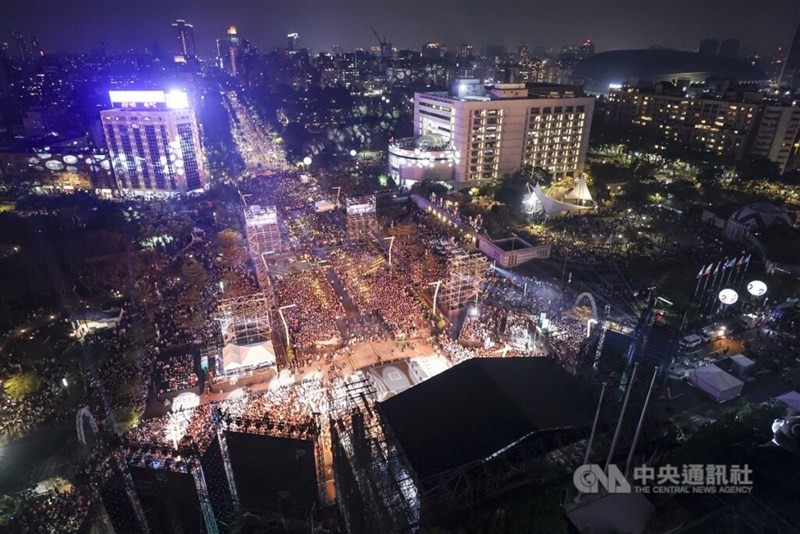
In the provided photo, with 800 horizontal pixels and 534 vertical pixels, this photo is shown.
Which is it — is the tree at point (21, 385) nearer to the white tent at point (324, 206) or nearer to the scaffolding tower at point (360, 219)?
the scaffolding tower at point (360, 219)

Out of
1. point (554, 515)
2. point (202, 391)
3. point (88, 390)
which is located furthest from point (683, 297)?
point (88, 390)

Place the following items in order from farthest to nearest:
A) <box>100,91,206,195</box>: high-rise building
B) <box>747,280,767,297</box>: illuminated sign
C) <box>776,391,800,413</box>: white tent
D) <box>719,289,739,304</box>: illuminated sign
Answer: <box>100,91,206,195</box>: high-rise building → <box>747,280,767,297</box>: illuminated sign → <box>719,289,739,304</box>: illuminated sign → <box>776,391,800,413</box>: white tent

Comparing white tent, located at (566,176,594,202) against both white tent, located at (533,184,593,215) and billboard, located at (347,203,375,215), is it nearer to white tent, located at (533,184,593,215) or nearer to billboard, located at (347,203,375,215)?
white tent, located at (533,184,593,215)

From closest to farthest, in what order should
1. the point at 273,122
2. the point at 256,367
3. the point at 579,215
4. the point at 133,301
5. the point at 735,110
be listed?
the point at 256,367
the point at 133,301
the point at 579,215
the point at 735,110
the point at 273,122

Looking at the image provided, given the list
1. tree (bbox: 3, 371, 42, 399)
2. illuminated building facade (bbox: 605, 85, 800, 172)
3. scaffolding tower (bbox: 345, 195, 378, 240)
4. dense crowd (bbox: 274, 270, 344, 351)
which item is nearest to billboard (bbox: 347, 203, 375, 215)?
scaffolding tower (bbox: 345, 195, 378, 240)

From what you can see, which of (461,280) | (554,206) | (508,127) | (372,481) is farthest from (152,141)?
(372,481)

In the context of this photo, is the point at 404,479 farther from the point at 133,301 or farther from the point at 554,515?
the point at 133,301

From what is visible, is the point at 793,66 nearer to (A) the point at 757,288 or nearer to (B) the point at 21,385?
(A) the point at 757,288
